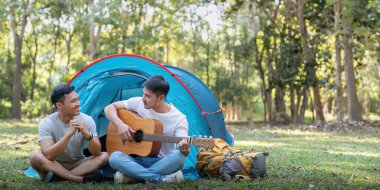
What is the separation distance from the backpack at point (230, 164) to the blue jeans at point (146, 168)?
52 cm

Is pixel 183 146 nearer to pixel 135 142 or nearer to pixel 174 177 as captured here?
pixel 174 177

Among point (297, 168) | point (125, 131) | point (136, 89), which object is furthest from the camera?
point (136, 89)

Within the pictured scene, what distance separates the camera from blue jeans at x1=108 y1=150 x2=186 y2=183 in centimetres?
520

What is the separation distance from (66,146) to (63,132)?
14 cm

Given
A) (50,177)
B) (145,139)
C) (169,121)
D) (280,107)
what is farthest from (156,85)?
(280,107)

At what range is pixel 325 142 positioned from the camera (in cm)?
1127

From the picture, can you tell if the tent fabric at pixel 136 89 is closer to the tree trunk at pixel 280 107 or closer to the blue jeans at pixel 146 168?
the blue jeans at pixel 146 168

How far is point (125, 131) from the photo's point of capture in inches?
211

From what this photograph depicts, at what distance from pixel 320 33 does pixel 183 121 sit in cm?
1411

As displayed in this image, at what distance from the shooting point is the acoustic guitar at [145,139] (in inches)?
206

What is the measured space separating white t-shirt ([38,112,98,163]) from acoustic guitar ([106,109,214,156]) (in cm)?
36

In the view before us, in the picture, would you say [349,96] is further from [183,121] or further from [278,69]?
[183,121]

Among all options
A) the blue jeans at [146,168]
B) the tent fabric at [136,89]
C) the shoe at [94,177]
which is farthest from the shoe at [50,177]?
the tent fabric at [136,89]

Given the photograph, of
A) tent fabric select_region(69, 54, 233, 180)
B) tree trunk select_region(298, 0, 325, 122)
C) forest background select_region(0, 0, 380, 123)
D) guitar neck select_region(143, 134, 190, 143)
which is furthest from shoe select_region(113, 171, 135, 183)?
tree trunk select_region(298, 0, 325, 122)
